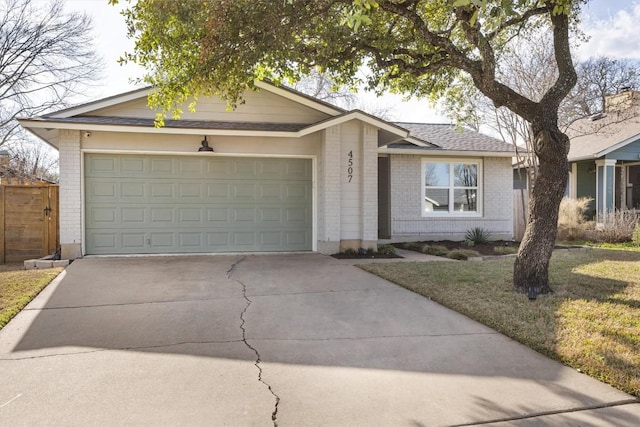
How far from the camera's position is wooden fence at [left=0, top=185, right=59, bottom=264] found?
36.3 ft

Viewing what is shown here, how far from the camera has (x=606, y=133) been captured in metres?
18.1

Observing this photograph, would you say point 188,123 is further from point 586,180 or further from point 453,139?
point 586,180

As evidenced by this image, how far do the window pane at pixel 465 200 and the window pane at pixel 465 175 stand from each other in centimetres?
23

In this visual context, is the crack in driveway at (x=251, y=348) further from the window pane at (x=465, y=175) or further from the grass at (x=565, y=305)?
the window pane at (x=465, y=175)

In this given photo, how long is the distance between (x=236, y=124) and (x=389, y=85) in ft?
12.5

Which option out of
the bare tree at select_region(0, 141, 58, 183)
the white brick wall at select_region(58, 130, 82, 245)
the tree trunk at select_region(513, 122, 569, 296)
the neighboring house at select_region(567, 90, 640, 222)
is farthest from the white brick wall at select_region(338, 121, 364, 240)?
the neighboring house at select_region(567, 90, 640, 222)

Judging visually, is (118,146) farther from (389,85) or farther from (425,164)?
(425,164)

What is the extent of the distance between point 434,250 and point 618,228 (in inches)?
265

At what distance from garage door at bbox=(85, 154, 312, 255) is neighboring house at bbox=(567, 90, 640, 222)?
11717 mm

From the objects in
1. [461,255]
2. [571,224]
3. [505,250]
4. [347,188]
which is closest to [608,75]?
[571,224]

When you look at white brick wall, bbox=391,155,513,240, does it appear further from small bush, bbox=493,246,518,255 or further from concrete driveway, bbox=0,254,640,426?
concrete driveway, bbox=0,254,640,426

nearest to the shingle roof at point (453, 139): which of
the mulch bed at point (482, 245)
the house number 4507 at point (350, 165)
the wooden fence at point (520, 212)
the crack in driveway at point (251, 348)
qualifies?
the wooden fence at point (520, 212)

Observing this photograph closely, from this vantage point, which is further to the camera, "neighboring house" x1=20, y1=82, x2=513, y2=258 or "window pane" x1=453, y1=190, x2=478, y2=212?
"window pane" x1=453, y1=190, x2=478, y2=212

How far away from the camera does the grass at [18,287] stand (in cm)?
594
